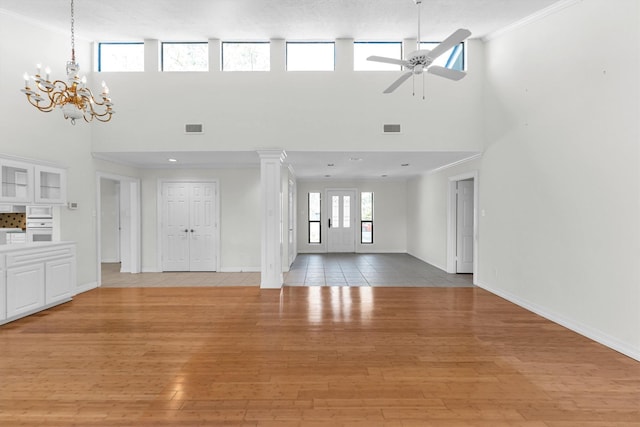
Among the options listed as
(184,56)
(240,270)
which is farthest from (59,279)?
(184,56)

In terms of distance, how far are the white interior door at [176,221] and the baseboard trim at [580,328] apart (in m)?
6.59

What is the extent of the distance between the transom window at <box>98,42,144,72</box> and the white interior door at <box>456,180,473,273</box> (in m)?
6.88

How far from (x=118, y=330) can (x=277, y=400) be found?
8.35ft

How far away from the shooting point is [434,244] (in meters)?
8.39

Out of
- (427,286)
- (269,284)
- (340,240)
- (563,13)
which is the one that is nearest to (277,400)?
(269,284)

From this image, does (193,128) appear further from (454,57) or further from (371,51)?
(454,57)

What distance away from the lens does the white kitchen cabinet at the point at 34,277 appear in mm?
4004

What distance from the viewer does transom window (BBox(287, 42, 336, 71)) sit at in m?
5.74

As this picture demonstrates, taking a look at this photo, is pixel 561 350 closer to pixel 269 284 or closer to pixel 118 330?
pixel 269 284

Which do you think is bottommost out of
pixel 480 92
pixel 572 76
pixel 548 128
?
pixel 548 128

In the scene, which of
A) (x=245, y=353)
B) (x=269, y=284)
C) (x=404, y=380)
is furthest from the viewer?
(x=269, y=284)

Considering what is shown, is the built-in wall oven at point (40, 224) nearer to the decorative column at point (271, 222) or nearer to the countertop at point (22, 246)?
the countertop at point (22, 246)

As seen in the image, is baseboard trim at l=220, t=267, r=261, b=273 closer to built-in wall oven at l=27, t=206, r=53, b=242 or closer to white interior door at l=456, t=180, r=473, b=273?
built-in wall oven at l=27, t=206, r=53, b=242

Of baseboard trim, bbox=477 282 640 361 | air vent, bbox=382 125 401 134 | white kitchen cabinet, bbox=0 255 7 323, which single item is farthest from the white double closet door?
baseboard trim, bbox=477 282 640 361
